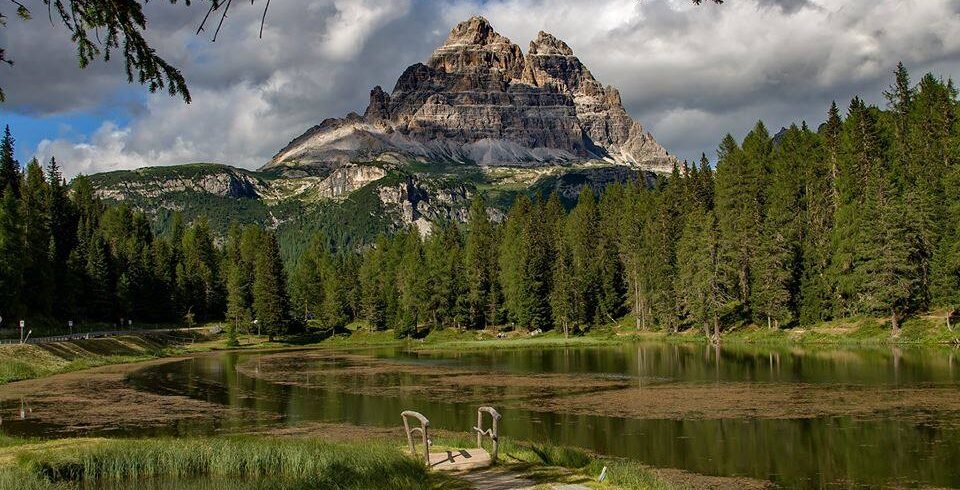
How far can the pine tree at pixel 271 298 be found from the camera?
386 feet

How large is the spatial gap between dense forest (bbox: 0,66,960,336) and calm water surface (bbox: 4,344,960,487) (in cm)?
1525

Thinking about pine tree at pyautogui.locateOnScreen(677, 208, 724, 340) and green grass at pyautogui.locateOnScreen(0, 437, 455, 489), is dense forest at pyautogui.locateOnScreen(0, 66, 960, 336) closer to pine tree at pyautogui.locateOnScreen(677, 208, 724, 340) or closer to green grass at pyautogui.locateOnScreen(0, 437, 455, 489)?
pine tree at pyautogui.locateOnScreen(677, 208, 724, 340)

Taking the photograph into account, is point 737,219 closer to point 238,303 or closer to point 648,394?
point 648,394

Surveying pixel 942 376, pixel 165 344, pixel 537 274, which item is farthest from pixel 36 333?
pixel 942 376

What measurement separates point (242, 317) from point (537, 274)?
49.0m

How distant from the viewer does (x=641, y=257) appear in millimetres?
104438

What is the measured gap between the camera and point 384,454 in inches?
818

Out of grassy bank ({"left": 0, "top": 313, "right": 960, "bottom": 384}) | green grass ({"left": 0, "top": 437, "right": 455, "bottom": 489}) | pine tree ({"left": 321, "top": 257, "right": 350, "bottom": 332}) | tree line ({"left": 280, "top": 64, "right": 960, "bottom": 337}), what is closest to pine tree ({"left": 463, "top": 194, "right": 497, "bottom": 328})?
tree line ({"left": 280, "top": 64, "right": 960, "bottom": 337})

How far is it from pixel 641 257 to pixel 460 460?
86.5m

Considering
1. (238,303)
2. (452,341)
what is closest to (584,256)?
(452,341)

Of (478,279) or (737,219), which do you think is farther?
(478,279)

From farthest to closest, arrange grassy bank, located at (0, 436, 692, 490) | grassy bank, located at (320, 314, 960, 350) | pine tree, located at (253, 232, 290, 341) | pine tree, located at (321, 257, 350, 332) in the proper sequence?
pine tree, located at (321, 257, 350, 332)
pine tree, located at (253, 232, 290, 341)
grassy bank, located at (320, 314, 960, 350)
grassy bank, located at (0, 436, 692, 490)

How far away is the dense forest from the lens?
75500mm

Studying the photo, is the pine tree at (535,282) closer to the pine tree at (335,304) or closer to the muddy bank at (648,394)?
the pine tree at (335,304)
